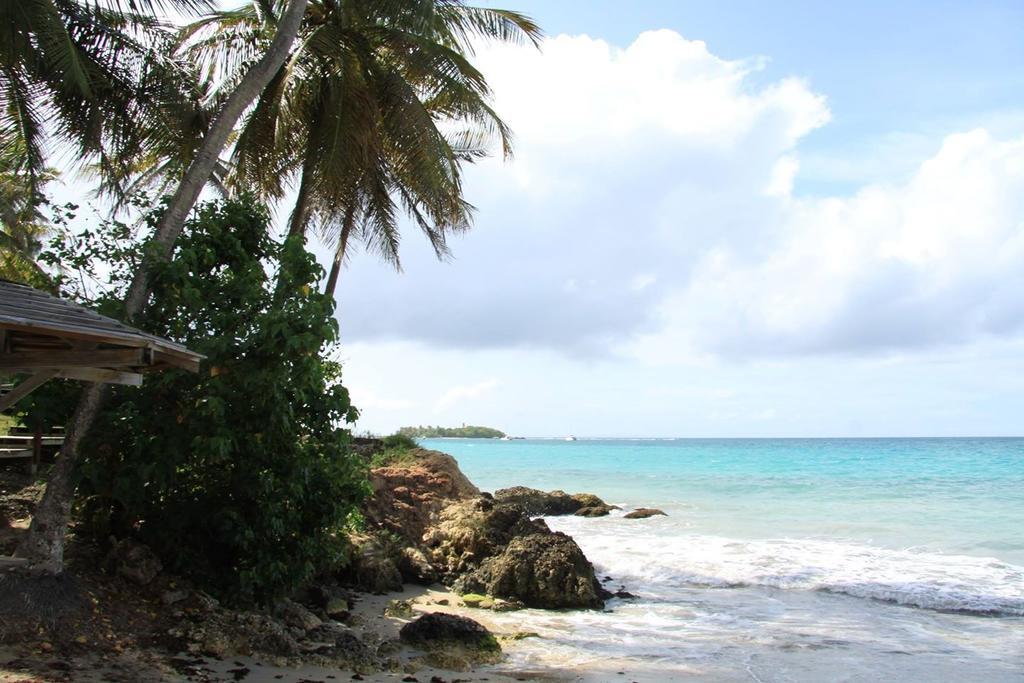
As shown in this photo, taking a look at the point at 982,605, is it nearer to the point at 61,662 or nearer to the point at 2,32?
the point at 61,662

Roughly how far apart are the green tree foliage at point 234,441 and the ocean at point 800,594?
2.60 meters

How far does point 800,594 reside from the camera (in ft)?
41.3

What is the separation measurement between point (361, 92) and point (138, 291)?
18.4ft

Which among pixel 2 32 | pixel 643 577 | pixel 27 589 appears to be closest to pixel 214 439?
pixel 27 589

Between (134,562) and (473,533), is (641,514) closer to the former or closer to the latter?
(473,533)

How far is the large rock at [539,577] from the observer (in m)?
10.7

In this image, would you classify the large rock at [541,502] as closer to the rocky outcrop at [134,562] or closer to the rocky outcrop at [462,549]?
the rocky outcrop at [462,549]

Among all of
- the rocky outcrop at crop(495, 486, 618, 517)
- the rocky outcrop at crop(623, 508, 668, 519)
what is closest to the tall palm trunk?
the rocky outcrop at crop(495, 486, 618, 517)

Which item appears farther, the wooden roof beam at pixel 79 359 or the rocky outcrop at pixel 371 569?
the rocky outcrop at pixel 371 569

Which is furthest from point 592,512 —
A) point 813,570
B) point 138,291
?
point 138,291

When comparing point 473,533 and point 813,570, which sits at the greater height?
point 473,533

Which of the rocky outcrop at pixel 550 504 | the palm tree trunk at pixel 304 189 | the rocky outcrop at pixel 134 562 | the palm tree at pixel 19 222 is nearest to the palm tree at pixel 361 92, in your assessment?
the palm tree trunk at pixel 304 189

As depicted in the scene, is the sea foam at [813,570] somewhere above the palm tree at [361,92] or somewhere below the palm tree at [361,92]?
below

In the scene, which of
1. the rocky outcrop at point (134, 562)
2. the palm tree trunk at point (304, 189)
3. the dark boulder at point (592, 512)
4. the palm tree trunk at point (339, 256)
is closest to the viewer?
the rocky outcrop at point (134, 562)
